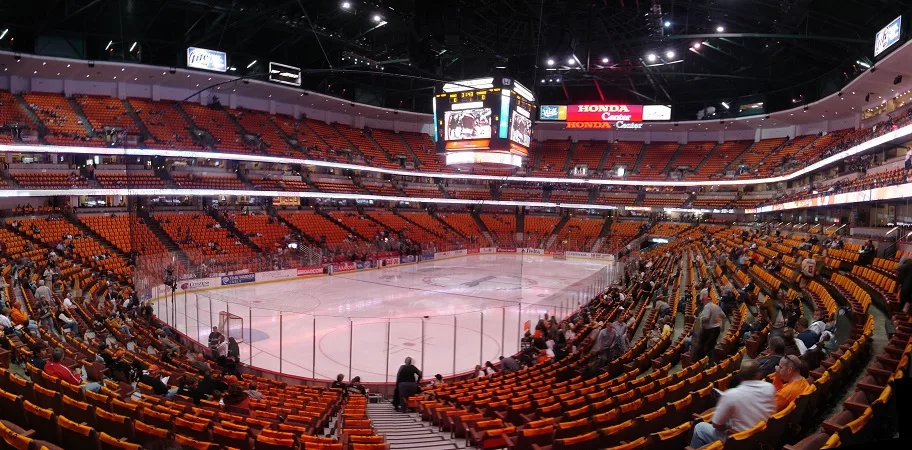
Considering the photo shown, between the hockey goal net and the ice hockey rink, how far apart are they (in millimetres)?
56

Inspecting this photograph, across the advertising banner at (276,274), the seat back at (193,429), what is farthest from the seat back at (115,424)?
the advertising banner at (276,274)

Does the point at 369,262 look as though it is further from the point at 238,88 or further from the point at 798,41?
the point at 798,41

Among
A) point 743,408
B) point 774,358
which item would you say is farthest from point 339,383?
point 743,408

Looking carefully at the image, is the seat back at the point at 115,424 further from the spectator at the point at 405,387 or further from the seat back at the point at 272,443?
the spectator at the point at 405,387

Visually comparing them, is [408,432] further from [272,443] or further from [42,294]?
[42,294]

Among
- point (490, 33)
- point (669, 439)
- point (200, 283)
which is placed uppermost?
point (490, 33)

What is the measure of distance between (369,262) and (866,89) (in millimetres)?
34704

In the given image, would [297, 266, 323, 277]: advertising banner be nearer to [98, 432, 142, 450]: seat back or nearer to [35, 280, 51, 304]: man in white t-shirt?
[35, 280, 51, 304]: man in white t-shirt

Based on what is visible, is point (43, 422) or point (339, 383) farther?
point (339, 383)

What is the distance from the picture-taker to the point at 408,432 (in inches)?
328

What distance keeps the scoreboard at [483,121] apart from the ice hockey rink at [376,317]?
752 centimetres

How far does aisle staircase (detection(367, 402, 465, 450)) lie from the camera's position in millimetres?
7350

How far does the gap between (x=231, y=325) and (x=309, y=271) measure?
1536 centimetres

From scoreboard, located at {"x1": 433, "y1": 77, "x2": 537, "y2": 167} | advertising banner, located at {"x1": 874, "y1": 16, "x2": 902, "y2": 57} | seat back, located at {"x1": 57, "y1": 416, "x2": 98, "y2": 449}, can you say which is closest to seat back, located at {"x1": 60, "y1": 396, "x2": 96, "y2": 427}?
seat back, located at {"x1": 57, "y1": 416, "x2": 98, "y2": 449}
